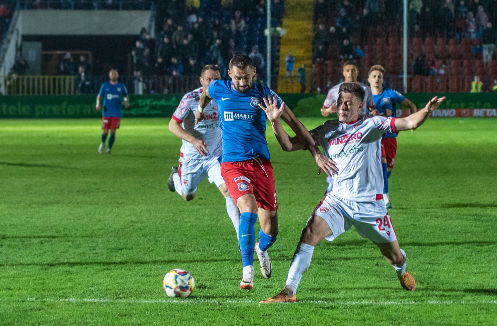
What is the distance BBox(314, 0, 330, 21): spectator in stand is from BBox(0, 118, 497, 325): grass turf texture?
2513cm

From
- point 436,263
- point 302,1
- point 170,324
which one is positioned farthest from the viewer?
point 302,1

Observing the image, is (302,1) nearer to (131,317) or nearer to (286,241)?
(286,241)

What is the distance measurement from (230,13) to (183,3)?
2624 mm

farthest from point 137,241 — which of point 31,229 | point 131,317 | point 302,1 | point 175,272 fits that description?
point 302,1

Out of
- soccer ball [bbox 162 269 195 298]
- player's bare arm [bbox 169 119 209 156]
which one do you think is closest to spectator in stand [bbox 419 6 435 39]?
player's bare arm [bbox 169 119 209 156]

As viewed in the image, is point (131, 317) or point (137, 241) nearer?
point (131, 317)

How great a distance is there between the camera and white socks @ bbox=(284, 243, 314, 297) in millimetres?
5078

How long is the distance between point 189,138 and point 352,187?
2.17m

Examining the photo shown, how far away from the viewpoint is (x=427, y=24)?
1406 inches

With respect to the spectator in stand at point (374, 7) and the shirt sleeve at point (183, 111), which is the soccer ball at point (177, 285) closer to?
the shirt sleeve at point (183, 111)

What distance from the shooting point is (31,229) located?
8.30m

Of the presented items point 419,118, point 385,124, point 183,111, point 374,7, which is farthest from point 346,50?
point 419,118

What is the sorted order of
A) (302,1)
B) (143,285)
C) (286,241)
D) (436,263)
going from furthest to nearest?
(302,1)
(286,241)
(436,263)
(143,285)

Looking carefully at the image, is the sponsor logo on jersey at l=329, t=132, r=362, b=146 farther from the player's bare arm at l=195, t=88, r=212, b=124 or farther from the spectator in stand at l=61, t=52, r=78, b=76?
the spectator in stand at l=61, t=52, r=78, b=76
